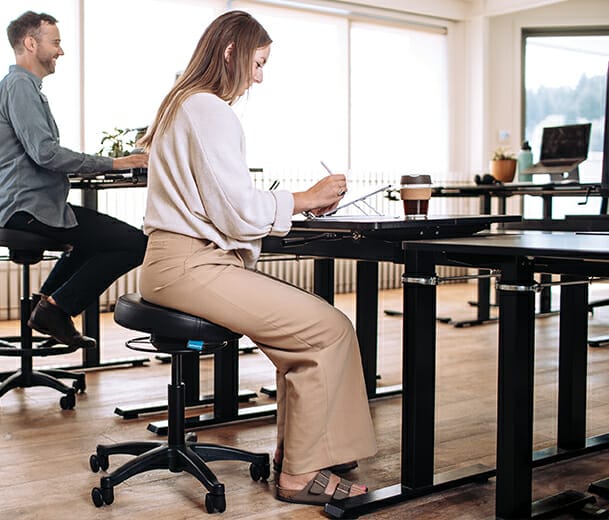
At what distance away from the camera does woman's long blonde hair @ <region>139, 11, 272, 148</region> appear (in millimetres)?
2123

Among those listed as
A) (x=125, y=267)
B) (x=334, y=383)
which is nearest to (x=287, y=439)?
(x=334, y=383)

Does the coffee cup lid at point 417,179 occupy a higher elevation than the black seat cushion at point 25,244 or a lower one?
higher

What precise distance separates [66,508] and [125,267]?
4.32 feet

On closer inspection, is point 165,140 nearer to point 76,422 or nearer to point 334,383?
point 334,383

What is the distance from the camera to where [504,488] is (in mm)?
1869

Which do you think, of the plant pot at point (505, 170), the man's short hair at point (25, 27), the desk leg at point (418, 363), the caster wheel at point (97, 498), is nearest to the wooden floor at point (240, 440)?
the caster wheel at point (97, 498)

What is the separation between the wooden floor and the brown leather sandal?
2 cm

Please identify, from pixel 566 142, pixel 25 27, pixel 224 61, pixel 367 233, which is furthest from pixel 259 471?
pixel 566 142

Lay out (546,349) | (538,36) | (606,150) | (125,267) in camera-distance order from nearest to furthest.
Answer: (606,150), (125,267), (546,349), (538,36)

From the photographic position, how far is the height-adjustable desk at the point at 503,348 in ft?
5.84

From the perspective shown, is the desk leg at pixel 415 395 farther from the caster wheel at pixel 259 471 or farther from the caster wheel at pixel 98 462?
the caster wheel at pixel 98 462

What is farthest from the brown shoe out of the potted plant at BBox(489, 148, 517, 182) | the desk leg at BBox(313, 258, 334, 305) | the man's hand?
the potted plant at BBox(489, 148, 517, 182)

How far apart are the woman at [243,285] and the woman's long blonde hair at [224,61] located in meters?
0.03

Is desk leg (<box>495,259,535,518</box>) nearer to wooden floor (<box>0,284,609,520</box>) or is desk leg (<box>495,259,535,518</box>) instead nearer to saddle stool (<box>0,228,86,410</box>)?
wooden floor (<box>0,284,609,520</box>)
